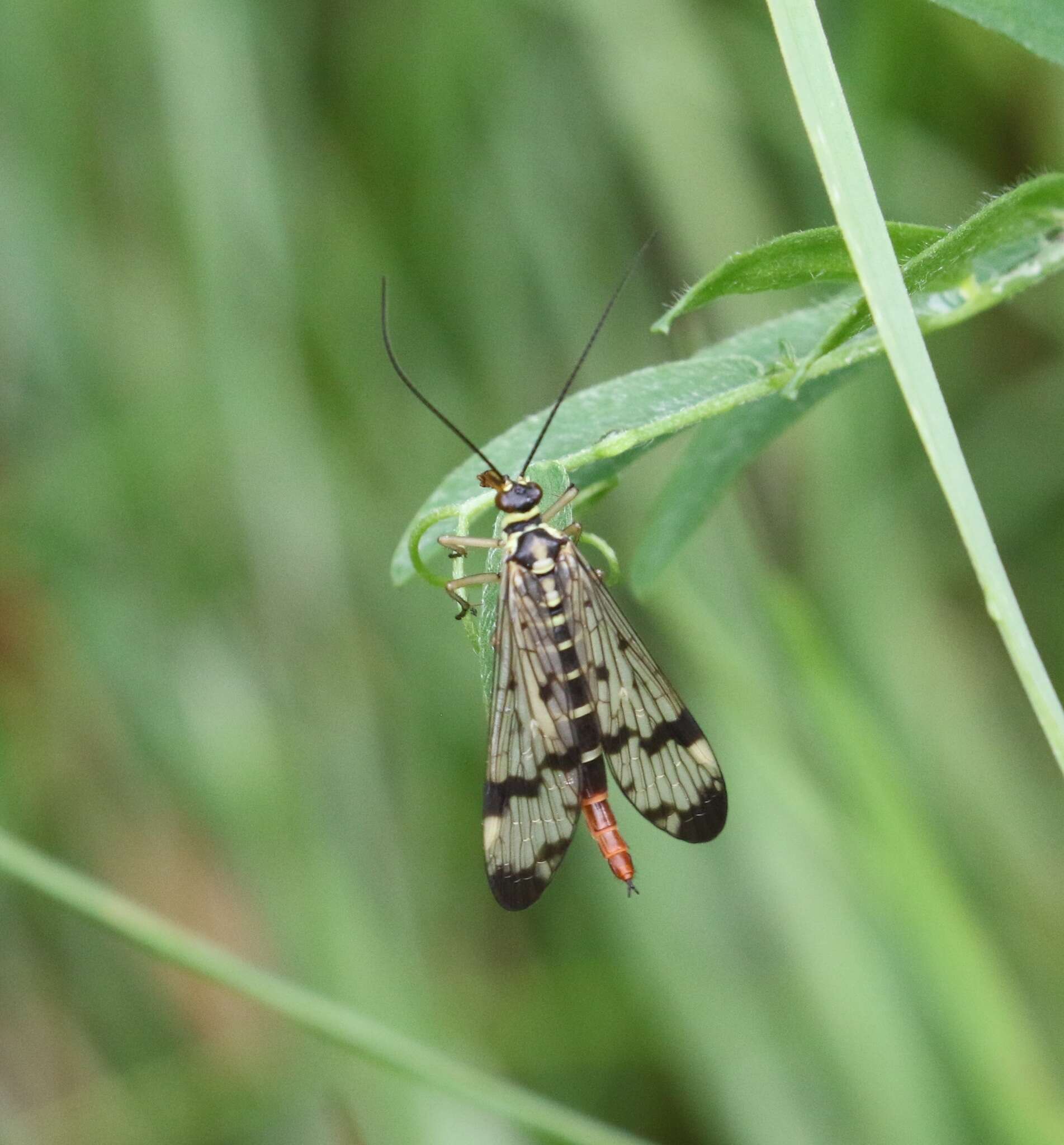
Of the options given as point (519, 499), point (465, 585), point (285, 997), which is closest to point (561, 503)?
point (519, 499)

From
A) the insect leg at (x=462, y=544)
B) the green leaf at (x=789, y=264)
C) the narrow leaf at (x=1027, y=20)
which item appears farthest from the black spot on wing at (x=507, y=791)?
the narrow leaf at (x=1027, y=20)

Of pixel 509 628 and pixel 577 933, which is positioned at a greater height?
pixel 509 628

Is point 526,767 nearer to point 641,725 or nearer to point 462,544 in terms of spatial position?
point 641,725

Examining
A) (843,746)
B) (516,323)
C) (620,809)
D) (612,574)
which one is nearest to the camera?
(612,574)

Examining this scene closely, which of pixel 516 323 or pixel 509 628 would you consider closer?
pixel 509 628

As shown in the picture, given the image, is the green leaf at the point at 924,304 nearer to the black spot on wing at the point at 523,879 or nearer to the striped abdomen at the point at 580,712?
the striped abdomen at the point at 580,712

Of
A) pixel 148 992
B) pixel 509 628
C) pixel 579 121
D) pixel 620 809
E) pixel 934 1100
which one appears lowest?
pixel 934 1100

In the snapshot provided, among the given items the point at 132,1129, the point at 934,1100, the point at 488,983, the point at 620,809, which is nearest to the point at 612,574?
the point at 620,809

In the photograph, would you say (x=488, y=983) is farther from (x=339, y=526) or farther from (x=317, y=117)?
(x=317, y=117)
